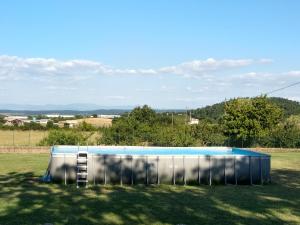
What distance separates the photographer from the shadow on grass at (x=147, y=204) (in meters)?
12.7

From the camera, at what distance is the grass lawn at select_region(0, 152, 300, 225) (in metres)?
12.7

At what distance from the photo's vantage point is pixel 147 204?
14984mm

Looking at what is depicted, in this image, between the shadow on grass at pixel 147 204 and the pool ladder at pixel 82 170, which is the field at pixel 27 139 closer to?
the shadow on grass at pixel 147 204

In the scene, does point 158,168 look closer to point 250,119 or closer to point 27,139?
point 250,119

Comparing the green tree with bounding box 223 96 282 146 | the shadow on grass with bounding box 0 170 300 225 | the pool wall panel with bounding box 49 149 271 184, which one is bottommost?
the shadow on grass with bounding box 0 170 300 225

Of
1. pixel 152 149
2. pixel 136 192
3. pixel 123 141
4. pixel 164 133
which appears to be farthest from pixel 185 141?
pixel 136 192

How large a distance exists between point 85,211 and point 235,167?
912cm

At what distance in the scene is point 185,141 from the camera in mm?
37469

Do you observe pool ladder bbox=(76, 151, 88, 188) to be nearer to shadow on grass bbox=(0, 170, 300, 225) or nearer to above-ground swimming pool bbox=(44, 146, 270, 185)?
above-ground swimming pool bbox=(44, 146, 270, 185)

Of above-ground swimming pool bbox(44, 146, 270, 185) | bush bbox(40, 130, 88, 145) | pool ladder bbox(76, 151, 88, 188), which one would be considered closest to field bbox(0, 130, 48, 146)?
bush bbox(40, 130, 88, 145)

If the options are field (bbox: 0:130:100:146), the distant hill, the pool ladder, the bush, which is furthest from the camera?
the distant hill

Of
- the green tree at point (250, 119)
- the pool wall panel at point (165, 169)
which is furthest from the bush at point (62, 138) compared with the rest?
the pool wall panel at point (165, 169)

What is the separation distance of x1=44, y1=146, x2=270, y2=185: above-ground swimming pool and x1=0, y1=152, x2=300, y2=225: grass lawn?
0.88 m

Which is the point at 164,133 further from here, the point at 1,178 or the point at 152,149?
the point at 1,178
